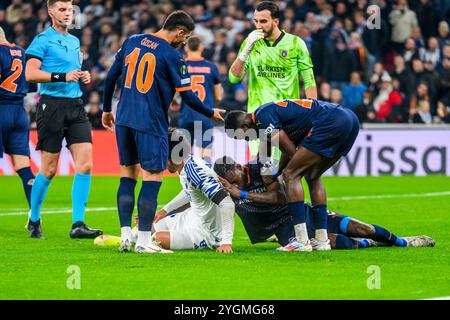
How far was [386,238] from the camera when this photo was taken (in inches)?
427

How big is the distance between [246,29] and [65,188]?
740 cm

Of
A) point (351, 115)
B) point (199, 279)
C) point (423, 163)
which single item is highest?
point (351, 115)

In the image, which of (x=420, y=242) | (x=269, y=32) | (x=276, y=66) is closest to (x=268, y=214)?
(x=420, y=242)

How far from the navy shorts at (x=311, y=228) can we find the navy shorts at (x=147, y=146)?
141 cm

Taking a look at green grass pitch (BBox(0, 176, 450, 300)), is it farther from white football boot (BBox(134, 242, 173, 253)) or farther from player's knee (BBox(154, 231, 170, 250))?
player's knee (BBox(154, 231, 170, 250))

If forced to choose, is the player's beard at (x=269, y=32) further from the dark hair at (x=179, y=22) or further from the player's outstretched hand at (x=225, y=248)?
the player's outstretched hand at (x=225, y=248)

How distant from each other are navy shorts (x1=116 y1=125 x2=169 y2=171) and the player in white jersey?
11.0 inches

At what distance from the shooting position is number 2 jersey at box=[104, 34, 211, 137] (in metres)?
10.1

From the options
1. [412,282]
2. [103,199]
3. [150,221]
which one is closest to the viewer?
[412,282]

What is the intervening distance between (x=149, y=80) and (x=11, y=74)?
3489 mm

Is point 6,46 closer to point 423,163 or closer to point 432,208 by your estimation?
point 432,208

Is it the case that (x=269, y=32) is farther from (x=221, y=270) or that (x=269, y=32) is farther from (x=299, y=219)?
(x=221, y=270)
